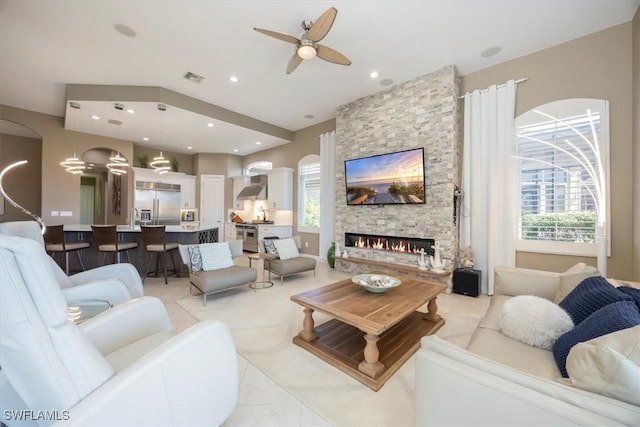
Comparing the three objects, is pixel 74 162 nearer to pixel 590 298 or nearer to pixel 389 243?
pixel 389 243

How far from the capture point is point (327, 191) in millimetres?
6254

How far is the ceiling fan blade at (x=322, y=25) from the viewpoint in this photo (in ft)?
7.93

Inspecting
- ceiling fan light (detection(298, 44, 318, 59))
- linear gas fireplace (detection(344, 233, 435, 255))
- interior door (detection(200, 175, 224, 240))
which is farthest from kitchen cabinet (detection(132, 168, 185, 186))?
ceiling fan light (detection(298, 44, 318, 59))

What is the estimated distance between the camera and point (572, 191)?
3.45m

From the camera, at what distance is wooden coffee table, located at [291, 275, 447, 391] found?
6.32 feet

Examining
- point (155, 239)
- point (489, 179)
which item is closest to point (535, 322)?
point (489, 179)

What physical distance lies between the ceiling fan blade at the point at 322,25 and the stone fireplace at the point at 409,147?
93.6 inches

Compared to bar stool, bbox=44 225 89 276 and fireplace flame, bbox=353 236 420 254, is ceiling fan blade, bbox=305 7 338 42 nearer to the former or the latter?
fireplace flame, bbox=353 236 420 254

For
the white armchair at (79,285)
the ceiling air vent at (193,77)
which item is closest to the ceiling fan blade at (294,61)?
the ceiling air vent at (193,77)

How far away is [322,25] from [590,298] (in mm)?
3130

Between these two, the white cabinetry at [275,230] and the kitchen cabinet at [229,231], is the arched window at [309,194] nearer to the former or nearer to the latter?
the white cabinetry at [275,230]

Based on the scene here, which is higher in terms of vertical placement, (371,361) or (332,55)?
(332,55)

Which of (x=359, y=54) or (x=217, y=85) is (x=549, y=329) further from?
(x=217, y=85)

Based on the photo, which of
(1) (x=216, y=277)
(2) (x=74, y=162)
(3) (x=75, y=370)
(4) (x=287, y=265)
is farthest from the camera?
(2) (x=74, y=162)
